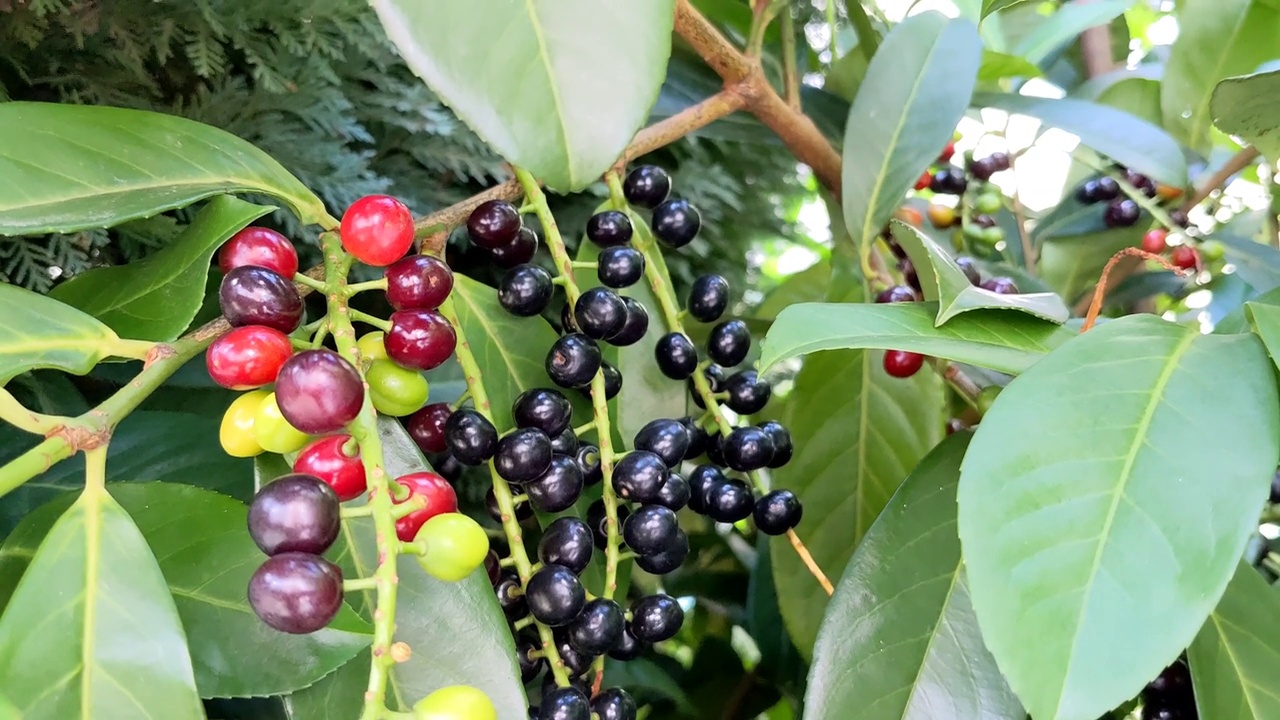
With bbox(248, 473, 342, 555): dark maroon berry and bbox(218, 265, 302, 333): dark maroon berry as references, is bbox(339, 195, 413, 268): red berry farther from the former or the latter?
bbox(248, 473, 342, 555): dark maroon berry

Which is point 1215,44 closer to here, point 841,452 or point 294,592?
point 841,452

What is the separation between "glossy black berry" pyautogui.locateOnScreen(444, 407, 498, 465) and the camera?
0.46 meters

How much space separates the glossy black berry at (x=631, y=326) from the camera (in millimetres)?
526

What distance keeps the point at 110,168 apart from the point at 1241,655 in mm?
741

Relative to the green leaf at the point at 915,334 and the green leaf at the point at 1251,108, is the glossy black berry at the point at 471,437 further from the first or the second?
the green leaf at the point at 1251,108

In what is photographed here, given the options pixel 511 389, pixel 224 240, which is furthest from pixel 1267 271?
pixel 224 240

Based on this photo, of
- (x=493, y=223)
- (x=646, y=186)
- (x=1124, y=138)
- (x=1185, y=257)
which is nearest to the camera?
(x=493, y=223)

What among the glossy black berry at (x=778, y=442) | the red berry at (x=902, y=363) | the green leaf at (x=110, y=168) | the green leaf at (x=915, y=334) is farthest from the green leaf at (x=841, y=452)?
the green leaf at (x=110, y=168)

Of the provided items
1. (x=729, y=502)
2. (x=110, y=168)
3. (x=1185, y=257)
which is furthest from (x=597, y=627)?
(x=1185, y=257)

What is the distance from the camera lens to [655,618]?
1.61ft

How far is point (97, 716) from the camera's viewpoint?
1.10 ft

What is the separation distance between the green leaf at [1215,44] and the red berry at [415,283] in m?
0.83

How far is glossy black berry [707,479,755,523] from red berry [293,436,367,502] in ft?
0.81

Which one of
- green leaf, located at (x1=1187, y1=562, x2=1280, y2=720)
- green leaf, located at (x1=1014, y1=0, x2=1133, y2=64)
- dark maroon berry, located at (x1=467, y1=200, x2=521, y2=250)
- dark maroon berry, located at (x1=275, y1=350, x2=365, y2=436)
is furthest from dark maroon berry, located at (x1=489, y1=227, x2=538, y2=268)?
green leaf, located at (x1=1014, y1=0, x2=1133, y2=64)
